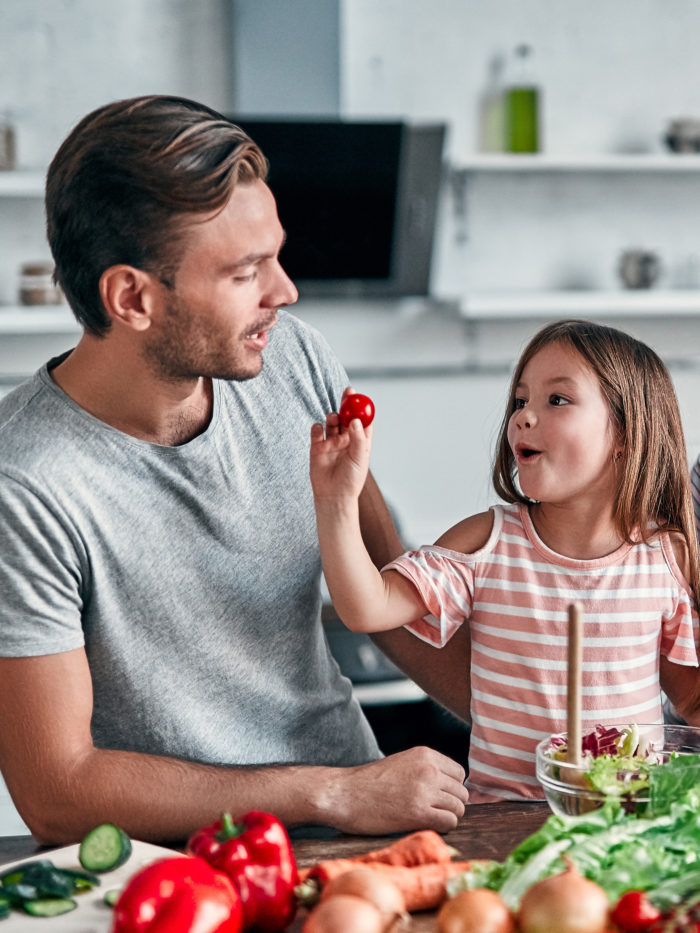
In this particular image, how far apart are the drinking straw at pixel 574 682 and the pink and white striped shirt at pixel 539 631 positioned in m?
0.33

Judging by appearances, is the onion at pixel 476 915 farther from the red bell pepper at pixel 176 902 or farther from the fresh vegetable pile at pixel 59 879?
the fresh vegetable pile at pixel 59 879

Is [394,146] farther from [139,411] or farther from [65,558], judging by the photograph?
[65,558]

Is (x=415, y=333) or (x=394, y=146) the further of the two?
(x=415, y=333)

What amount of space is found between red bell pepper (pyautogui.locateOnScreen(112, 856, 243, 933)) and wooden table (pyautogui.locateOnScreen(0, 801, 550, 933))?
0.22 metres

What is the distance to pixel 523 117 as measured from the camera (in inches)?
136

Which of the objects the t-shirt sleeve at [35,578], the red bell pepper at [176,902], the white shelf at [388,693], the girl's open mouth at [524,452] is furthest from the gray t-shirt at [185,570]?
the white shelf at [388,693]

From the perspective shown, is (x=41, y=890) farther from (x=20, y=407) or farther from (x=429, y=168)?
(x=429, y=168)

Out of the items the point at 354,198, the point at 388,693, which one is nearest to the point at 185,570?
the point at 388,693

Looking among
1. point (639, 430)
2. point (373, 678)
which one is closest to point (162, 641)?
point (639, 430)

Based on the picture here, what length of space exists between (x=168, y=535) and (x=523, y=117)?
8.63 feet

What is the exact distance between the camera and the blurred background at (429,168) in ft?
10.6

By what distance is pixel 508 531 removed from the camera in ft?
4.59

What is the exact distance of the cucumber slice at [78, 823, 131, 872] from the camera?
925 millimetres

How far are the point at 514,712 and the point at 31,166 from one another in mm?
2719
